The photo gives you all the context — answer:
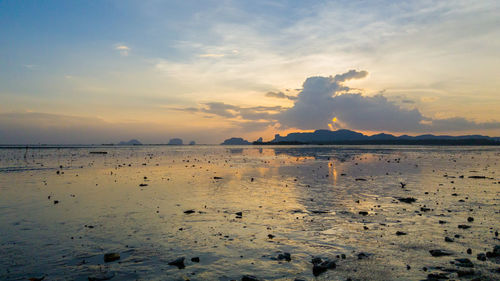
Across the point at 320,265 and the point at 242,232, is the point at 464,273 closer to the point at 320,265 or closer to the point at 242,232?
the point at 320,265

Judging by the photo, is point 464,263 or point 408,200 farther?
point 408,200

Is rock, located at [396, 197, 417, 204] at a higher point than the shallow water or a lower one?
higher

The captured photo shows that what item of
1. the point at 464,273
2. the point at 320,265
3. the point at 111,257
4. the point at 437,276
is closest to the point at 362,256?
the point at 320,265

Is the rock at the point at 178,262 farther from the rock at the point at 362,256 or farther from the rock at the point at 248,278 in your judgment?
the rock at the point at 362,256

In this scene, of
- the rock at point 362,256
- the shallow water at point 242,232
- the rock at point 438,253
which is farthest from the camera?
the rock at point 438,253

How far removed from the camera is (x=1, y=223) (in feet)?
57.9

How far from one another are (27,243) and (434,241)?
1963cm

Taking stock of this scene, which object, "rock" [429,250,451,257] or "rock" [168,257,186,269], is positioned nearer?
"rock" [168,257,186,269]

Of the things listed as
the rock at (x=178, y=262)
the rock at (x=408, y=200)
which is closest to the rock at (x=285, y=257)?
the rock at (x=178, y=262)

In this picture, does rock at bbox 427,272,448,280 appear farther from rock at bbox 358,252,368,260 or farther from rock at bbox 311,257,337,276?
rock at bbox 311,257,337,276

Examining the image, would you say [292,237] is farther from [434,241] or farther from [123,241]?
[123,241]

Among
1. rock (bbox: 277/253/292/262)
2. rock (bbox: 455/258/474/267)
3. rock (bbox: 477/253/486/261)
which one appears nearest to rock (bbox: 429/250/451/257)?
rock (bbox: 455/258/474/267)

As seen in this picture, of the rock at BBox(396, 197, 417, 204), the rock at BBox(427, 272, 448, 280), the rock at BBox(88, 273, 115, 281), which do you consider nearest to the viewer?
the rock at BBox(427, 272, 448, 280)

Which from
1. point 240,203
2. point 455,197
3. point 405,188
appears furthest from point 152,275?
point 405,188
